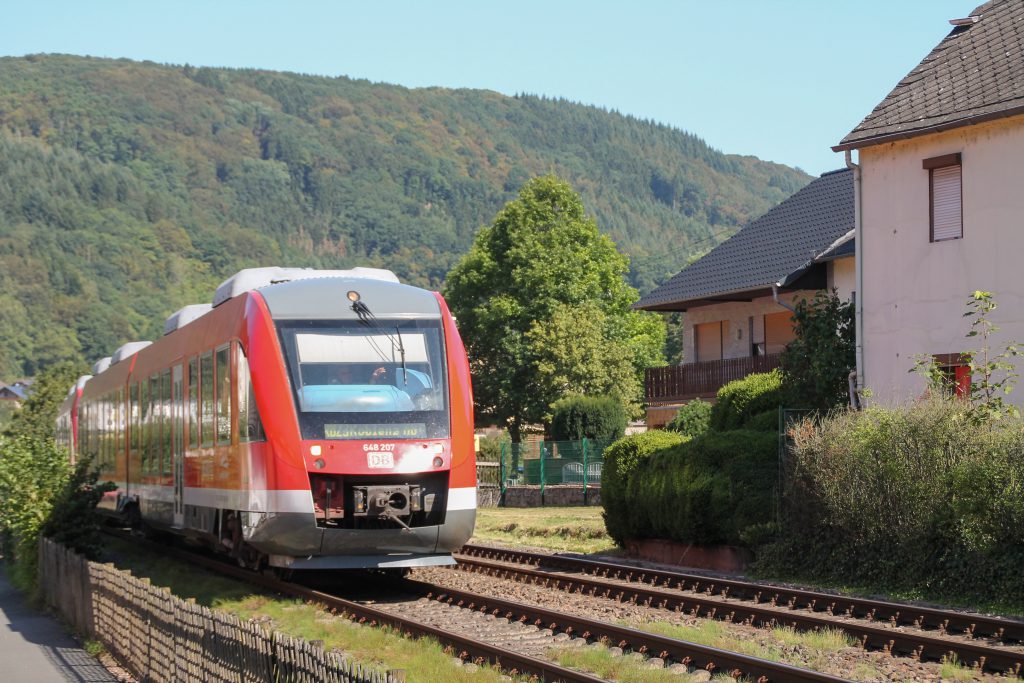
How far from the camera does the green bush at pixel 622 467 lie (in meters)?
22.6

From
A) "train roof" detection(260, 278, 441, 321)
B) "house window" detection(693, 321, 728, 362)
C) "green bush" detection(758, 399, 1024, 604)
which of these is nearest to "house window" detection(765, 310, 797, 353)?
"house window" detection(693, 321, 728, 362)

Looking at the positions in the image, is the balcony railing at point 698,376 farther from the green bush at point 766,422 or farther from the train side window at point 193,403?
the train side window at point 193,403

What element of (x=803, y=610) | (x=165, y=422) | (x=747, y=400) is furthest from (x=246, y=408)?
(x=747, y=400)

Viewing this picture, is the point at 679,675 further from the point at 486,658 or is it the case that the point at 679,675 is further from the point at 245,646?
the point at 245,646

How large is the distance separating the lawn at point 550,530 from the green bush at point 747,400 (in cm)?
334

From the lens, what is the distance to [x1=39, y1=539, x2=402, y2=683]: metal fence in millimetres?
8172

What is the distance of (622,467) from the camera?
22.9 meters

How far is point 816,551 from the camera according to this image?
714 inches

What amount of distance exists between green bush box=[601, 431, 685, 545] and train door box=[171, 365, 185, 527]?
7.03 m

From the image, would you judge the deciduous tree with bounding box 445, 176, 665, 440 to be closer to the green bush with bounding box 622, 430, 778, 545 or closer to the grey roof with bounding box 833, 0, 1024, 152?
the grey roof with bounding box 833, 0, 1024, 152

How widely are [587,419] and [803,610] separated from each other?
37.2 m

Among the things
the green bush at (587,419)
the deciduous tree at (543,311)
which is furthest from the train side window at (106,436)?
the deciduous tree at (543,311)

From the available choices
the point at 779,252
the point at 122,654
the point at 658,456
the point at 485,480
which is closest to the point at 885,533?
the point at 658,456

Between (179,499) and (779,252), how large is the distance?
907 inches
